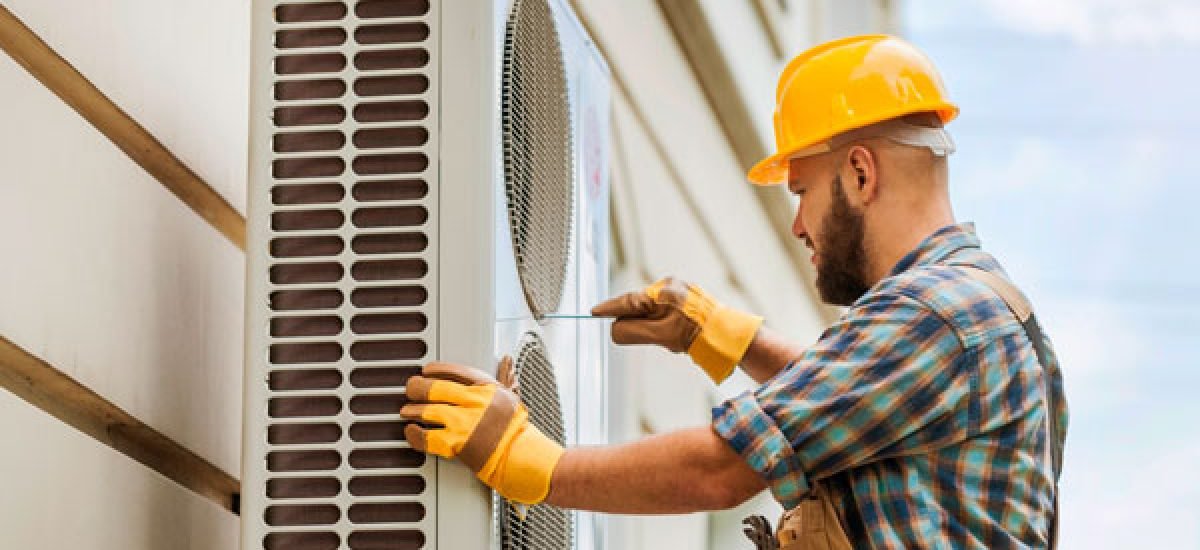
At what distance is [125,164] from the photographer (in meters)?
2.72

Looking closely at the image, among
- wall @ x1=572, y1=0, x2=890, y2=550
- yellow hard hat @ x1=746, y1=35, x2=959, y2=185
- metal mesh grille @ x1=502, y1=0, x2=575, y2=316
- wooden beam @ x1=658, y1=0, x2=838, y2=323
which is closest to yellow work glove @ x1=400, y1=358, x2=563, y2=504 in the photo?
metal mesh grille @ x1=502, y1=0, x2=575, y2=316

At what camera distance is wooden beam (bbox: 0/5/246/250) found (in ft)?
7.88

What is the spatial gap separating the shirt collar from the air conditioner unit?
90 cm

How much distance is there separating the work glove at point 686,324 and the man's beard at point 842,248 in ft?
1.38

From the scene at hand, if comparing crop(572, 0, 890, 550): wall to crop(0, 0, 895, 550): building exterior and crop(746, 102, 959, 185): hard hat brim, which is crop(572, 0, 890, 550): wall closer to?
crop(746, 102, 959, 185): hard hat brim

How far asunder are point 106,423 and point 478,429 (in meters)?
0.55

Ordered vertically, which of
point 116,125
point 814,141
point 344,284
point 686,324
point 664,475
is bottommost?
point 664,475

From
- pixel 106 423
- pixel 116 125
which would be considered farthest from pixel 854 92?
pixel 106 423

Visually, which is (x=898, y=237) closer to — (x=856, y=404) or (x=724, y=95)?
(x=856, y=404)

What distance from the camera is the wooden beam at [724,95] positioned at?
8664 mm

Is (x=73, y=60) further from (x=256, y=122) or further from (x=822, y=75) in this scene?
(x=822, y=75)

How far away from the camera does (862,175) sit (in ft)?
11.0

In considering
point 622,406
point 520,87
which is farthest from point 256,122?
point 622,406

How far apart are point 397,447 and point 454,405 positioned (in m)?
0.10
